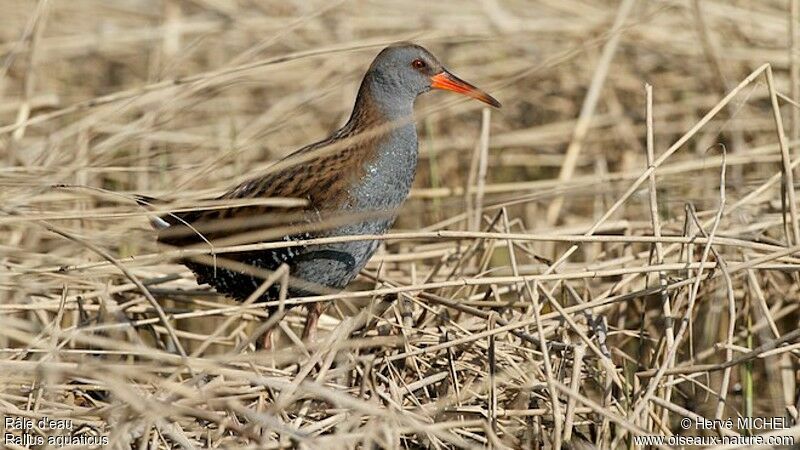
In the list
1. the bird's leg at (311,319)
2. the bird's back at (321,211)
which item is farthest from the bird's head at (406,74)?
the bird's leg at (311,319)

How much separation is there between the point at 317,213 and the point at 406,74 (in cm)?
66

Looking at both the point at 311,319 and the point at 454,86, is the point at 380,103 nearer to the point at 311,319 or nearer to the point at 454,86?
the point at 454,86

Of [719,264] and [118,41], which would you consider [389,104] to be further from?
[118,41]

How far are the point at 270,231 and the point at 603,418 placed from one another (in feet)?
3.79

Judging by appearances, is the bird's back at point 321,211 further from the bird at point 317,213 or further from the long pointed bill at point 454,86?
the long pointed bill at point 454,86

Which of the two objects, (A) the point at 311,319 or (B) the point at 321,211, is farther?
(A) the point at 311,319

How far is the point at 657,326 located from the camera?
14.5 ft

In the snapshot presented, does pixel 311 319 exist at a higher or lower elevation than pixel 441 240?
lower

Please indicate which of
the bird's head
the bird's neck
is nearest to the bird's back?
the bird's neck

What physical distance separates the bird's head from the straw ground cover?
13cm

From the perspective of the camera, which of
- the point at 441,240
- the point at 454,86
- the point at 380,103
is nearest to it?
the point at 380,103

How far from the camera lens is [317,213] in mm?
3871

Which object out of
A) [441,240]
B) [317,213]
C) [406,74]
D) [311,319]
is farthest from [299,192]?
[441,240]

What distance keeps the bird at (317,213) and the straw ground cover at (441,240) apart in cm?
17
